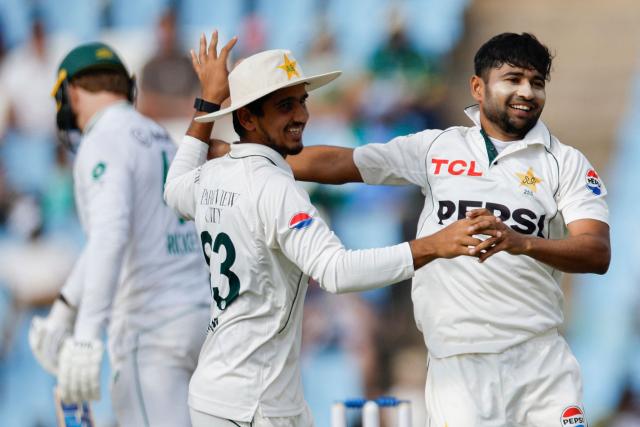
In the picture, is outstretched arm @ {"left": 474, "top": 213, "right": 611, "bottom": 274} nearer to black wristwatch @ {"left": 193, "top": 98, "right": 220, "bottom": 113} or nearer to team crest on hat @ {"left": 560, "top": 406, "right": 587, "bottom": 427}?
team crest on hat @ {"left": 560, "top": 406, "right": 587, "bottom": 427}

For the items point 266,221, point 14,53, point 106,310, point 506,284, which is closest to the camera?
point 266,221

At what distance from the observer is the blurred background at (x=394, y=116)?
6945mm

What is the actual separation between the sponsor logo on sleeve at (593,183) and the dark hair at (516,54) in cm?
36

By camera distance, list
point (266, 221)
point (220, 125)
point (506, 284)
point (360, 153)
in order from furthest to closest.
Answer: point (220, 125) → point (360, 153) → point (506, 284) → point (266, 221)

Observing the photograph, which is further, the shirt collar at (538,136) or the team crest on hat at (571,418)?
the shirt collar at (538,136)

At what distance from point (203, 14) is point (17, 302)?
2.30 meters

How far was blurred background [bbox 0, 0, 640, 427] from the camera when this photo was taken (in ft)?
22.8

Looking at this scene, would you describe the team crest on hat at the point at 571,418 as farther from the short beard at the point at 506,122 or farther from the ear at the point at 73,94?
the ear at the point at 73,94

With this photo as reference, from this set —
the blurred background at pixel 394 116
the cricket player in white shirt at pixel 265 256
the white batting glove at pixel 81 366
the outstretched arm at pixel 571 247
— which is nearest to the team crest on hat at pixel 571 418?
the outstretched arm at pixel 571 247

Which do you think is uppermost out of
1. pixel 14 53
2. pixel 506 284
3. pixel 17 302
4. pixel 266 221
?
pixel 14 53

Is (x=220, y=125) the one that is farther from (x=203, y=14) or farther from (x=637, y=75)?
(x=637, y=75)

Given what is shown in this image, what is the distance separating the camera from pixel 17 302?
26.1 ft

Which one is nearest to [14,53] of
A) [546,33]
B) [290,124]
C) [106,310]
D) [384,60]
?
[384,60]

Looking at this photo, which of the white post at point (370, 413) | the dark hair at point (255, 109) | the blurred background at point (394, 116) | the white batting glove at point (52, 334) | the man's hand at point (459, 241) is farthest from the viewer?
the blurred background at point (394, 116)
